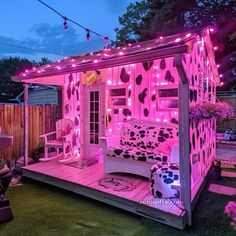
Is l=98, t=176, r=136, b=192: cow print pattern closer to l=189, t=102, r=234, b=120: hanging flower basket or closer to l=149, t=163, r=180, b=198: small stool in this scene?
l=149, t=163, r=180, b=198: small stool

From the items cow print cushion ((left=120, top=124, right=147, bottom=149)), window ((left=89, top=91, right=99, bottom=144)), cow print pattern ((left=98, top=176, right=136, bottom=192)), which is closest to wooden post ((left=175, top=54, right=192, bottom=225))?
cow print pattern ((left=98, top=176, right=136, bottom=192))

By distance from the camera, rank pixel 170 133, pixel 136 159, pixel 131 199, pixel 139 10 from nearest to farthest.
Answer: pixel 131 199 → pixel 136 159 → pixel 170 133 → pixel 139 10

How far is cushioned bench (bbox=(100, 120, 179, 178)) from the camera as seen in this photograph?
408cm

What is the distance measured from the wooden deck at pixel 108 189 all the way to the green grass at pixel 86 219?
4.8 inches

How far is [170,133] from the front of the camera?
460cm

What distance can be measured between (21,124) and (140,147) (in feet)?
9.88

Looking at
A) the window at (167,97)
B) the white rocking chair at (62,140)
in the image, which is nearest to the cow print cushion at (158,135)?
the window at (167,97)

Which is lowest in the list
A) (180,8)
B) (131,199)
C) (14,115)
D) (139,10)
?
(131,199)

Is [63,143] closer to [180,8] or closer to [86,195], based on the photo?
[86,195]

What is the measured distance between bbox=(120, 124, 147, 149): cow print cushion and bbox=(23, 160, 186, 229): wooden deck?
0.73 meters

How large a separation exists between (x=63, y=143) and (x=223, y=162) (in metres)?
4.32

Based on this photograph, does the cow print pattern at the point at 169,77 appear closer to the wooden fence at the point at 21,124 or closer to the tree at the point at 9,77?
the wooden fence at the point at 21,124

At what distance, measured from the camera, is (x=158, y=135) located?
4.71 metres

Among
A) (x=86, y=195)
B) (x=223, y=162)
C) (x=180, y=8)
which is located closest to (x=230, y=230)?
(x=86, y=195)
